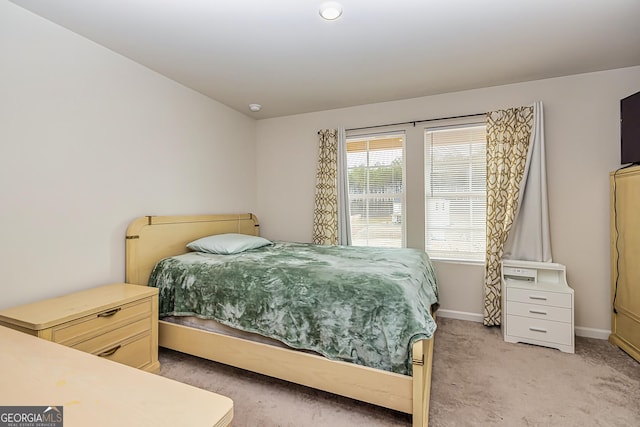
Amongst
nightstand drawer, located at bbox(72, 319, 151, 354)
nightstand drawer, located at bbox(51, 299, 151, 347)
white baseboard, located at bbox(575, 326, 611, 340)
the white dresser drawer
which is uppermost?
nightstand drawer, located at bbox(51, 299, 151, 347)

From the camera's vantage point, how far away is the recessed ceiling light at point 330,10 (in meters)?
1.83

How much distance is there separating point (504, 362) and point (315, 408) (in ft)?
5.21

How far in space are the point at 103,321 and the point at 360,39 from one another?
2.59 meters

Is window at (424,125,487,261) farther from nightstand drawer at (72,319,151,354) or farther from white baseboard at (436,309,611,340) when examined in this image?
nightstand drawer at (72,319,151,354)

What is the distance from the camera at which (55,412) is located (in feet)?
2.23

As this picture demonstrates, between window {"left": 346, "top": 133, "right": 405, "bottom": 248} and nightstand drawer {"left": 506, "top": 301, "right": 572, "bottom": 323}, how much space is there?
1257mm

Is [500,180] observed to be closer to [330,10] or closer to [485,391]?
[485,391]

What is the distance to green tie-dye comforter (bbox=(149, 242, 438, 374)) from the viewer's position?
5.35 ft

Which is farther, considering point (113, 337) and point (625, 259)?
point (625, 259)

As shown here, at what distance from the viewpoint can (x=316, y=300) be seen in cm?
181

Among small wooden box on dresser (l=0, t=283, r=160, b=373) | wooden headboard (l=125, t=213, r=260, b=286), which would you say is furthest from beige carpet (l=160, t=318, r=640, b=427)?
wooden headboard (l=125, t=213, r=260, b=286)

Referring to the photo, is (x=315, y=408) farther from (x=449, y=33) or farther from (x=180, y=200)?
(x=449, y=33)

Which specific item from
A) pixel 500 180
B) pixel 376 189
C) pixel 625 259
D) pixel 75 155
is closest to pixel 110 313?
pixel 75 155

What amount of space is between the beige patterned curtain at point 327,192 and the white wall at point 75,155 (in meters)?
1.52
